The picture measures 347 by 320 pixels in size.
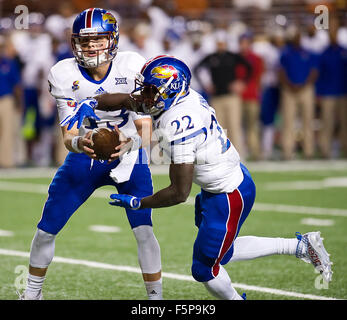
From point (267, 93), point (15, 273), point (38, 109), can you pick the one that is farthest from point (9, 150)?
point (15, 273)

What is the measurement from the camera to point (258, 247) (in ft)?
16.2

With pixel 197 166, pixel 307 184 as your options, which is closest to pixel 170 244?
pixel 197 166

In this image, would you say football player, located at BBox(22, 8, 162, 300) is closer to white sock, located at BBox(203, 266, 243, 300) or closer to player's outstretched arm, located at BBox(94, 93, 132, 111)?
player's outstretched arm, located at BBox(94, 93, 132, 111)

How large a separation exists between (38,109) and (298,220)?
6004 mm

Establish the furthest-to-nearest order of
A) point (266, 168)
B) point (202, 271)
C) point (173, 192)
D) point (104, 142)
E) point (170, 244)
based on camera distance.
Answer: point (266, 168), point (170, 244), point (104, 142), point (202, 271), point (173, 192)

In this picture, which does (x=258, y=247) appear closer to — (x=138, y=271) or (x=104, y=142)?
(x=104, y=142)

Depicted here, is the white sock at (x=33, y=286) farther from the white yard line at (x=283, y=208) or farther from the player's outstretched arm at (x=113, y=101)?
the white yard line at (x=283, y=208)

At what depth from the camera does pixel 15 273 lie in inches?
Result: 238

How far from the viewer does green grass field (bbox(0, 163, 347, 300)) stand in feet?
18.3

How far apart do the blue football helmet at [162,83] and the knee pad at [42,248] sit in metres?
1.09

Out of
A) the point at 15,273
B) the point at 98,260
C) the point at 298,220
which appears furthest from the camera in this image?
the point at 298,220

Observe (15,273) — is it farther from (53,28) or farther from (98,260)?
(53,28)

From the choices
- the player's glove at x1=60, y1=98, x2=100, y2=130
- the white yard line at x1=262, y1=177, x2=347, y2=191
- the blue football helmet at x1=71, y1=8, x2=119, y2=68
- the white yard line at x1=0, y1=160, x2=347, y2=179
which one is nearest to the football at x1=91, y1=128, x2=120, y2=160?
the player's glove at x1=60, y1=98, x2=100, y2=130

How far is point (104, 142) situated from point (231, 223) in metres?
0.86
